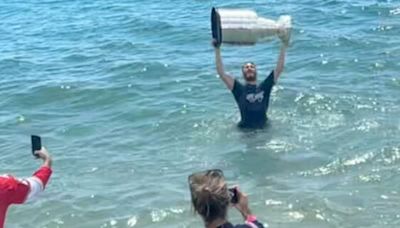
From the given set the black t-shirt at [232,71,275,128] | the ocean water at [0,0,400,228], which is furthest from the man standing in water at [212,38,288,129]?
the ocean water at [0,0,400,228]

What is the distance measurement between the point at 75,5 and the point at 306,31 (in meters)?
9.67

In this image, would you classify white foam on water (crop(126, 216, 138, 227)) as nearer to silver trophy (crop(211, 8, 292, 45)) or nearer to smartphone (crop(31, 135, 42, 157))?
silver trophy (crop(211, 8, 292, 45))

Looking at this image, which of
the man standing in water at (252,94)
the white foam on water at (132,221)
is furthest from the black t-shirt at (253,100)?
the white foam on water at (132,221)

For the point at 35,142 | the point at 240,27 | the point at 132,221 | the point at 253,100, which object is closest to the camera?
the point at 35,142

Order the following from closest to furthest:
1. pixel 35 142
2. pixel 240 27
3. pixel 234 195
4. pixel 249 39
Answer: pixel 234 195
pixel 35 142
pixel 240 27
pixel 249 39

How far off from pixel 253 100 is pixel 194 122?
3.94ft

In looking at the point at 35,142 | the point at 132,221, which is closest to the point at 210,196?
the point at 35,142

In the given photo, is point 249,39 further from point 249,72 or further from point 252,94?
point 252,94

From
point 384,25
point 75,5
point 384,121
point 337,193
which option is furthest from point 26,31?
point 337,193

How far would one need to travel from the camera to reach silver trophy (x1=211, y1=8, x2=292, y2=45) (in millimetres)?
9625

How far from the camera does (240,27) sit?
380 inches

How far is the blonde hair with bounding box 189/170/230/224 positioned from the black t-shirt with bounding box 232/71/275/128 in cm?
629

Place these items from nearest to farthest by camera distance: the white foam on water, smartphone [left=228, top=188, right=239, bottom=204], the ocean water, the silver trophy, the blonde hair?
the blonde hair → smartphone [left=228, top=188, right=239, bottom=204] → the white foam on water → the ocean water → the silver trophy

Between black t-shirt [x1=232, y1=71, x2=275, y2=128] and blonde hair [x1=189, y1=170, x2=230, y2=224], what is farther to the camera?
black t-shirt [x1=232, y1=71, x2=275, y2=128]
